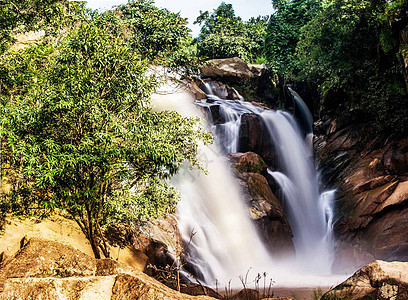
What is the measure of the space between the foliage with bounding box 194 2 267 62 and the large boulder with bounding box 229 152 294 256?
59.8ft

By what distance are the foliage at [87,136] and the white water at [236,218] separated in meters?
5.15

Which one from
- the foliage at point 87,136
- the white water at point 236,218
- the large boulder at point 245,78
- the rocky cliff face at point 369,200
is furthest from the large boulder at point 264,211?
the large boulder at point 245,78

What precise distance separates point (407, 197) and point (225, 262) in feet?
25.5

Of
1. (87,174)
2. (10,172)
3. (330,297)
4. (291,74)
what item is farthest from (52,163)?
(291,74)

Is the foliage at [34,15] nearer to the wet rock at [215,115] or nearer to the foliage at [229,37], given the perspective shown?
the wet rock at [215,115]

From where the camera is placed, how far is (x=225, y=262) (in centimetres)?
1289

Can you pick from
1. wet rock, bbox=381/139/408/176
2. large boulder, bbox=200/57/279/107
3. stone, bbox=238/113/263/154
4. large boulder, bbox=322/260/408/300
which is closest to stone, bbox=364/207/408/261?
wet rock, bbox=381/139/408/176

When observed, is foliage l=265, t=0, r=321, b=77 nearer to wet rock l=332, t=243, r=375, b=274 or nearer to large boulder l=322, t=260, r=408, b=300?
wet rock l=332, t=243, r=375, b=274

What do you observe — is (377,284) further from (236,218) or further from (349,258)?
(236,218)

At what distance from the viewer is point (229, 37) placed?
36.0 meters

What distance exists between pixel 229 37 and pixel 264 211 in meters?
26.5

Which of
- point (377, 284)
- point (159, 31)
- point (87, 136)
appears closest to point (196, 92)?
point (159, 31)

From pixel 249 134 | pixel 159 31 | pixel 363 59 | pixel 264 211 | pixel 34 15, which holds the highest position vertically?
pixel 363 59

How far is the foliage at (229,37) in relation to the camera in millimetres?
35438
